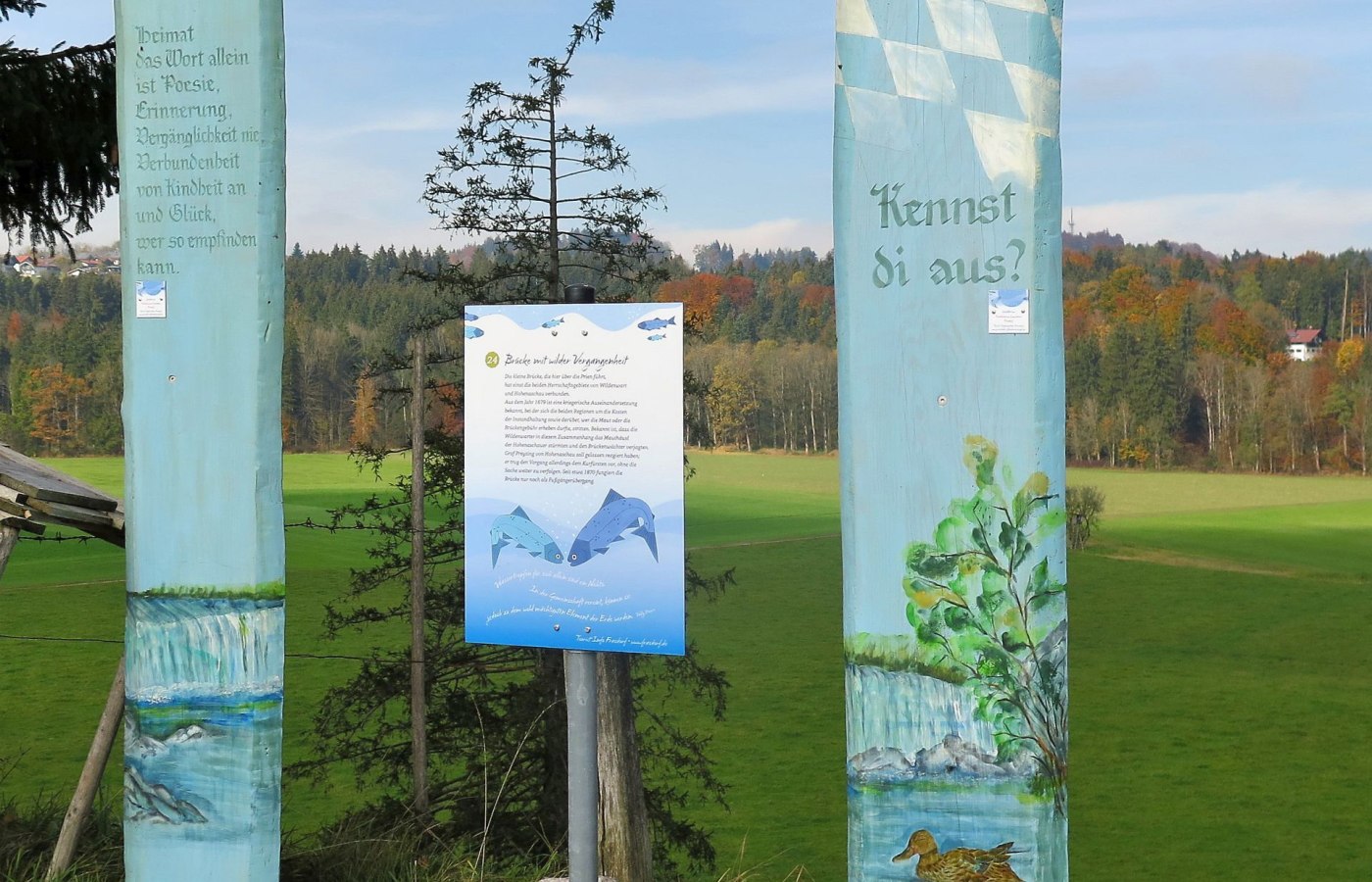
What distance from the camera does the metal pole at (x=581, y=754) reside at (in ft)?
12.2

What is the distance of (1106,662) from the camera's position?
73.1ft

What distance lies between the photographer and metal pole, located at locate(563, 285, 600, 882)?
12.2 ft

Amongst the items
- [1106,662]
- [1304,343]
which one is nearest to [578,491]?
[1106,662]

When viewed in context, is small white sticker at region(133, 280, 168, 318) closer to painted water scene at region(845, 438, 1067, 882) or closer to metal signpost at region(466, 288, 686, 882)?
metal signpost at region(466, 288, 686, 882)

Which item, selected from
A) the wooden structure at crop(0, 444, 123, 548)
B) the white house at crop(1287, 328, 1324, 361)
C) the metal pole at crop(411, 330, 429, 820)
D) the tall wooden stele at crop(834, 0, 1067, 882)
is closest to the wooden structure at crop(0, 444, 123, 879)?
the wooden structure at crop(0, 444, 123, 548)

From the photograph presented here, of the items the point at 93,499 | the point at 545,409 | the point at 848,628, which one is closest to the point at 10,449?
the point at 93,499

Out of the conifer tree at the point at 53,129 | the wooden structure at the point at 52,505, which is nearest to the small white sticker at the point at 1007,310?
the wooden structure at the point at 52,505

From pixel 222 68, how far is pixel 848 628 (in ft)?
8.75

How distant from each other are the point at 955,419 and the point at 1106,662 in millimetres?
20261

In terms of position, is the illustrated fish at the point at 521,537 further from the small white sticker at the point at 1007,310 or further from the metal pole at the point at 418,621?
the metal pole at the point at 418,621

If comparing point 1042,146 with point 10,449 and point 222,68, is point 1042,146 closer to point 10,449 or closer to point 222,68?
point 222,68

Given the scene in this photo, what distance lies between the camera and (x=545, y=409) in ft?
12.3

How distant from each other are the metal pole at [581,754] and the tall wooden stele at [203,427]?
1.12 metres

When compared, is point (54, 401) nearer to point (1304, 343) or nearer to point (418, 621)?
point (418, 621)
